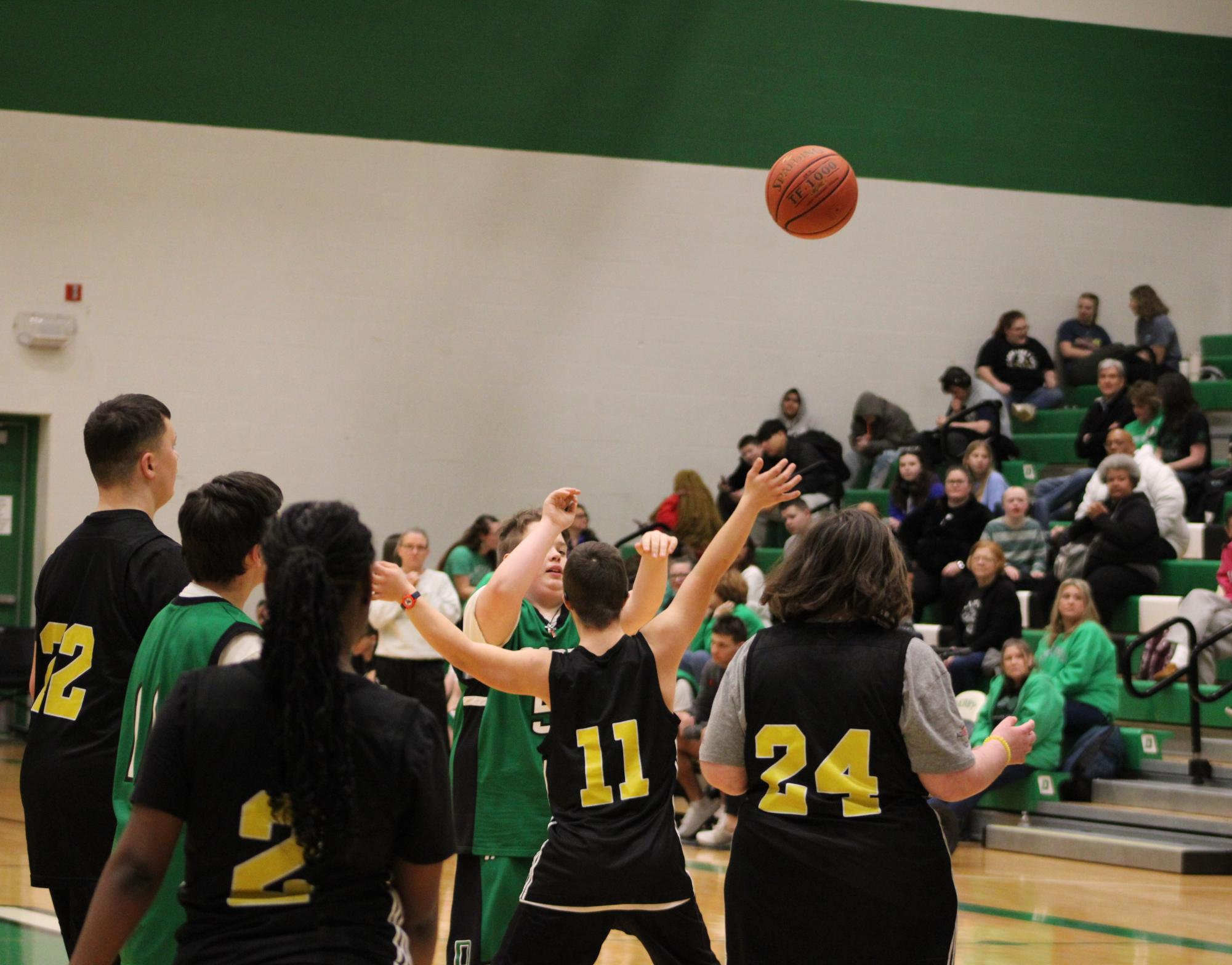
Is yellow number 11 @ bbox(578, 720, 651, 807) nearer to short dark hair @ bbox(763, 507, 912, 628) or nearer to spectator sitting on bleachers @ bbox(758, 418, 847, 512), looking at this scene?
short dark hair @ bbox(763, 507, 912, 628)

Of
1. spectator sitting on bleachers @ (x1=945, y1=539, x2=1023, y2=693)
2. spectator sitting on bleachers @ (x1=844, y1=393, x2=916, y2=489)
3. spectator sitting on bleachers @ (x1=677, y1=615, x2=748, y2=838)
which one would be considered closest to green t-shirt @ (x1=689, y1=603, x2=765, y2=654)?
spectator sitting on bleachers @ (x1=677, y1=615, x2=748, y2=838)

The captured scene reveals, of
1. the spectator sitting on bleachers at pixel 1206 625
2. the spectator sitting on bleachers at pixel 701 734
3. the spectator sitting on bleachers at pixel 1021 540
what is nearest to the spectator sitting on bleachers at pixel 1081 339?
the spectator sitting on bleachers at pixel 1021 540

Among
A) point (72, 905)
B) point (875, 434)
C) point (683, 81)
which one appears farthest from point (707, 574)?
point (683, 81)

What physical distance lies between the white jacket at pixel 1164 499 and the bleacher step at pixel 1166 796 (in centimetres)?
214

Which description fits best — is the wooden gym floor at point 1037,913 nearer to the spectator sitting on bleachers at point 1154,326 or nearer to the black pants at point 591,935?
the black pants at point 591,935

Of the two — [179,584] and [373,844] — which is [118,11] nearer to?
[179,584]

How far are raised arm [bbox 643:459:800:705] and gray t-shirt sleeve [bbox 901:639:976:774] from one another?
65cm

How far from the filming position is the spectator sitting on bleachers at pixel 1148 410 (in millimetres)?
11094

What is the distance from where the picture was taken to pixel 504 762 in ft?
12.5

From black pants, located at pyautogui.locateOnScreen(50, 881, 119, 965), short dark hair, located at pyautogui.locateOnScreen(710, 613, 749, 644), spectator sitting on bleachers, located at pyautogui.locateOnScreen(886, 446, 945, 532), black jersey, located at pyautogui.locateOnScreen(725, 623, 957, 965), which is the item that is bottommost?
black pants, located at pyautogui.locateOnScreen(50, 881, 119, 965)

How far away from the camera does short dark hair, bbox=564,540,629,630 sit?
3465 mm

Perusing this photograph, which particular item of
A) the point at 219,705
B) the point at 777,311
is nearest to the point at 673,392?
the point at 777,311

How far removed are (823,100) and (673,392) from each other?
297 centimetres

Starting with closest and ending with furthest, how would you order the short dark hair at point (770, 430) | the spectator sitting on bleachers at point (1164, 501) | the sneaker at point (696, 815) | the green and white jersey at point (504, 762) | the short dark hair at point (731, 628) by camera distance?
1. the green and white jersey at point (504, 762)
2. the sneaker at point (696, 815)
3. the short dark hair at point (731, 628)
4. the spectator sitting on bleachers at point (1164, 501)
5. the short dark hair at point (770, 430)
